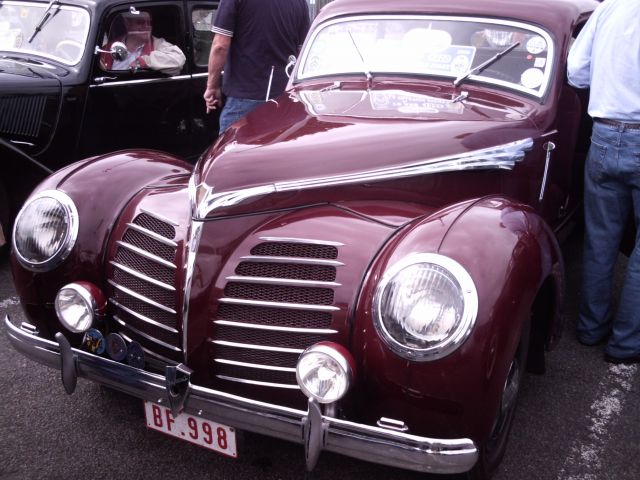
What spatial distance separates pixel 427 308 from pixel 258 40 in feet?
9.16

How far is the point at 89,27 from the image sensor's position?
4.48 metres

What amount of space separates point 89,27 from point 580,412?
400 centimetres

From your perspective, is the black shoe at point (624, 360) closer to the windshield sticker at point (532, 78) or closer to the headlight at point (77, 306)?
the windshield sticker at point (532, 78)

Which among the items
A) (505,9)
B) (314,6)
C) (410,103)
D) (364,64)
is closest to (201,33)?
(364,64)

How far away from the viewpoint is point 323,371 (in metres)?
1.85

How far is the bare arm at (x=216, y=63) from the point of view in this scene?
3947 mm

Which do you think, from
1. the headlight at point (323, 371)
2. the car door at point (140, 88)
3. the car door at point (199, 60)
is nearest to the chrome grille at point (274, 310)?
the headlight at point (323, 371)

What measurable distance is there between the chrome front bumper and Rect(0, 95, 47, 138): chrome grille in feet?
8.54

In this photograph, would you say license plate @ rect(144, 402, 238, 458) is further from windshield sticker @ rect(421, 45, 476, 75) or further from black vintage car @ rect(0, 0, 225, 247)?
black vintage car @ rect(0, 0, 225, 247)

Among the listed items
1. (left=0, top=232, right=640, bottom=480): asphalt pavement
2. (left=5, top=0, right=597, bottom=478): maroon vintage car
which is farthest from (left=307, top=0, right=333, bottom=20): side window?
(left=0, top=232, right=640, bottom=480): asphalt pavement

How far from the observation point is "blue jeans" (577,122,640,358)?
9.59 feet

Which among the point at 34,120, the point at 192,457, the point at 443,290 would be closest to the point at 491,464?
the point at 443,290

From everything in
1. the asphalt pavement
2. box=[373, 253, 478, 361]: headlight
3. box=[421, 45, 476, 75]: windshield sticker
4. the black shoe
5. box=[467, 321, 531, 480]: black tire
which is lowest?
the black shoe

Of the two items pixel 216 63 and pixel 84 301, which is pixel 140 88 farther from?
pixel 84 301
